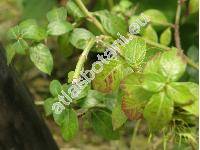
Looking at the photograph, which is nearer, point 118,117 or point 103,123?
point 118,117

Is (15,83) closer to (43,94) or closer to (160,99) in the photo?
(160,99)

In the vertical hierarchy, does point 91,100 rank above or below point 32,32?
below

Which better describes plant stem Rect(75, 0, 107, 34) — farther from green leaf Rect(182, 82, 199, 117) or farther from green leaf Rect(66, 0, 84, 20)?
green leaf Rect(182, 82, 199, 117)

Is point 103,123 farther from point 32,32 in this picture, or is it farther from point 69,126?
point 32,32

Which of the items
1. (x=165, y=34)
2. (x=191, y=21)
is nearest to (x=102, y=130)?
(x=165, y=34)

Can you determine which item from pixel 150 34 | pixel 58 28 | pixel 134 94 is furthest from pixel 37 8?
pixel 134 94

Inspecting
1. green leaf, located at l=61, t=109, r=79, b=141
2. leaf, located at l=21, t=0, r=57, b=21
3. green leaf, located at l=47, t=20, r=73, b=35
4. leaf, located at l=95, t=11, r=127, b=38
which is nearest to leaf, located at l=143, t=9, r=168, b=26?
leaf, located at l=95, t=11, r=127, b=38

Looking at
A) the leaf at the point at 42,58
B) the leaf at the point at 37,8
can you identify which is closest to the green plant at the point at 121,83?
the leaf at the point at 42,58
